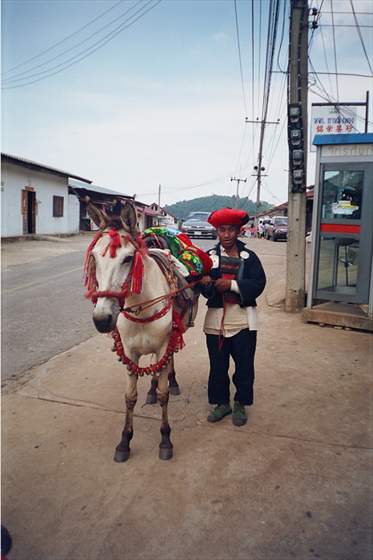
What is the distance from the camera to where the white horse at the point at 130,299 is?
7.18ft

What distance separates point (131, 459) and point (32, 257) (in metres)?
12.0

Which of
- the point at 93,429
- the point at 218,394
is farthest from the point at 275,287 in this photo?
the point at 93,429

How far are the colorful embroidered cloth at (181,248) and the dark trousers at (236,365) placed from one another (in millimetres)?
590

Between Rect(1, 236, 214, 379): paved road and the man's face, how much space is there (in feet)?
8.81

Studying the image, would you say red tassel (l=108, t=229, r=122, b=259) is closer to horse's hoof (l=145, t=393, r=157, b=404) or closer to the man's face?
the man's face

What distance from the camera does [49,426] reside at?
324cm

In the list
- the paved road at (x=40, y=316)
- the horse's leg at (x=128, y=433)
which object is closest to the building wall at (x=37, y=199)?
the paved road at (x=40, y=316)

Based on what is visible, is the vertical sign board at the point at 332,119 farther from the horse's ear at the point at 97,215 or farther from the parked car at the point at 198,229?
the horse's ear at the point at 97,215

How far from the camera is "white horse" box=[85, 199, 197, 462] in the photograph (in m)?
2.19

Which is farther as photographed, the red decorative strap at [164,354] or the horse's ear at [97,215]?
the red decorative strap at [164,354]

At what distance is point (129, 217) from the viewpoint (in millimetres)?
2369

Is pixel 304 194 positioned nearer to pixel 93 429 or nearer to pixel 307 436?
pixel 307 436

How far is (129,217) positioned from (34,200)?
19140mm

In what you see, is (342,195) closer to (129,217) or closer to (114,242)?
(129,217)
